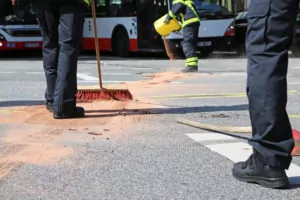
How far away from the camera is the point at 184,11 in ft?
40.2

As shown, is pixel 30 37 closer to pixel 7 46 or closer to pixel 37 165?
pixel 7 46

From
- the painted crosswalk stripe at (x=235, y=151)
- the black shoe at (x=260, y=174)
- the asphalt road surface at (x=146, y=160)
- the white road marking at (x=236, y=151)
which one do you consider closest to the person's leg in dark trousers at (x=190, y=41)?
the asphalt road surface at (x=146, y=160)

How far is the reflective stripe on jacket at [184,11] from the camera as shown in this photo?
471 inches

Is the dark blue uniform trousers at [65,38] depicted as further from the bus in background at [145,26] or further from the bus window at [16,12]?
the bus window at [16,12]

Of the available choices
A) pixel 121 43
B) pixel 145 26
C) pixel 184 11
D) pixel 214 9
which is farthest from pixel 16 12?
pixel 184 11

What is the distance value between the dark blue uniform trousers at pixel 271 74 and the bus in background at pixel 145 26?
45.3ft

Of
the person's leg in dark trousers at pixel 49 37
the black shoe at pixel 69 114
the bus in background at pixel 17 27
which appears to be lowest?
the bus in background at pixel 17 27

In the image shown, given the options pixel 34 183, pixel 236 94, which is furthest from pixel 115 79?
pixel 34 183

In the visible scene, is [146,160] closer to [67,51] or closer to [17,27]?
[67,51]

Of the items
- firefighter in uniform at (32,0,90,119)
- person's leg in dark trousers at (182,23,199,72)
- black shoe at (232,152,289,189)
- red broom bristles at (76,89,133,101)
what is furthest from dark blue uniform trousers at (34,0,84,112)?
person's leg in dark trousers at (182,23,199,72)

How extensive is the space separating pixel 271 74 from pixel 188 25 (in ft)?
29.6

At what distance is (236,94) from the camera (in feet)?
26.4

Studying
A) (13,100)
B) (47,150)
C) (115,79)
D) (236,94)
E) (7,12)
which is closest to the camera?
(47,150)

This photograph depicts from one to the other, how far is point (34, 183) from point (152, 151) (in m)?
1.12
